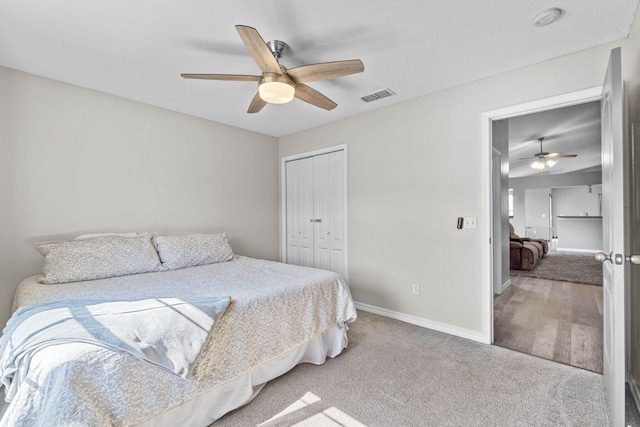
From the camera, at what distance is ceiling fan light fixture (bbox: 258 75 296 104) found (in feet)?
6.46

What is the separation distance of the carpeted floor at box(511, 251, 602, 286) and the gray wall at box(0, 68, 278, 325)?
17.4 feet

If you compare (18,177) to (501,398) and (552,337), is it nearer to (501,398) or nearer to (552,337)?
(501,398)

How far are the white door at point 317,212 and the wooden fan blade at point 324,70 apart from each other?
187 cm

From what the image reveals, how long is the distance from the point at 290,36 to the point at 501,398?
2783 mm

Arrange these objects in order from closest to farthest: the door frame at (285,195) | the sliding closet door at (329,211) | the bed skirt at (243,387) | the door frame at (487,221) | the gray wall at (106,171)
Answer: the bed skirt at (243,387) < the gray wall at (106,171) < the door frame at (487,221) < the door frame at (285,195) < the sliding closet door at (329,211)

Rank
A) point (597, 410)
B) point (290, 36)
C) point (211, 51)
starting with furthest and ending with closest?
point (211, 51) < point (290, 36) < point (597, 410)

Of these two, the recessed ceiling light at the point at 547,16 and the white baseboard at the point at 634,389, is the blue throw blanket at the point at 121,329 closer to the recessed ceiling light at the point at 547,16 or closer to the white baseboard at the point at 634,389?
the white baseboard at the point at 634,389

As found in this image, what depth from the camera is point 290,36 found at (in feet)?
6.72

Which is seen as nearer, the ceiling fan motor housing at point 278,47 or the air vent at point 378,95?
the ceiling fan motor housing at point 278,47

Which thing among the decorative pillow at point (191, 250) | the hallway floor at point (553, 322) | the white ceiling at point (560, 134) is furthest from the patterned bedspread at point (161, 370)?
the white ceiling at point (560, 134)

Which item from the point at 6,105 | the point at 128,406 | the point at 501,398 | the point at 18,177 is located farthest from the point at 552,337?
the point at 6,105

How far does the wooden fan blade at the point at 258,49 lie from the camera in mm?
1560

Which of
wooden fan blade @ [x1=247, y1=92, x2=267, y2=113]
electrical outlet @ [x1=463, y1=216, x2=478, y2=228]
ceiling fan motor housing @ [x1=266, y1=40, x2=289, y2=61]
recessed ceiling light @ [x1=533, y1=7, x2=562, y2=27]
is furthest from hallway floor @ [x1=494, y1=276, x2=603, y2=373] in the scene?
ceiling fan motor housing @ [x1=266, y1=40, x2=289, y2=61]

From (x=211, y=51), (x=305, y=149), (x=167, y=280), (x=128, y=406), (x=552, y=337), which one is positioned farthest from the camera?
(x=305, y=149)
